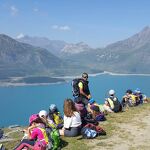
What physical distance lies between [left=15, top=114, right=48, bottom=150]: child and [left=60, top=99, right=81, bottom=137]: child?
129 centimetres

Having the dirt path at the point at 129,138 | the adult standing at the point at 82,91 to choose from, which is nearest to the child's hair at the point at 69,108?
the dirt path at the point at 129,138

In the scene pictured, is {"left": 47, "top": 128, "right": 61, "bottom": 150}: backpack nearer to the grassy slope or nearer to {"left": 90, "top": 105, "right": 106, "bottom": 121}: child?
the grassy slope

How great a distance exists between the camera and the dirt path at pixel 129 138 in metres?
12.3

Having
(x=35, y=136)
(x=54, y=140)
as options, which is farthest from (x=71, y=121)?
(x=35, y=136)

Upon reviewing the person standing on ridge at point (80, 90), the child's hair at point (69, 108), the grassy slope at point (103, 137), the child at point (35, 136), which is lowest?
the grassy slope at point (103, 137)

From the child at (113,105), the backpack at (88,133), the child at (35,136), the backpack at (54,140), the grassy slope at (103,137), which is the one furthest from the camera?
the child at (113,105)

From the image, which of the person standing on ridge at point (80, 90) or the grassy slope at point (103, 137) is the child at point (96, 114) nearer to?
the grassy slope at point (103, 137)

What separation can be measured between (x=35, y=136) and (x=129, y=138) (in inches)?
163

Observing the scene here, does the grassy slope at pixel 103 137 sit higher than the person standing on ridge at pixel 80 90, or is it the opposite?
the person standing on ridge at pixel 80 90

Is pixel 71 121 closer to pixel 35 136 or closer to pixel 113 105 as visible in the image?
pixel 35 136

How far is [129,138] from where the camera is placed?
13.6 metres

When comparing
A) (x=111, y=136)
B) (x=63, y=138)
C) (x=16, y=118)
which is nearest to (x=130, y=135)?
(x=111, y=136)

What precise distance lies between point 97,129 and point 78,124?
3.09 ft

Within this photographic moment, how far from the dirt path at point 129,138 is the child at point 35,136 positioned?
211 cm
